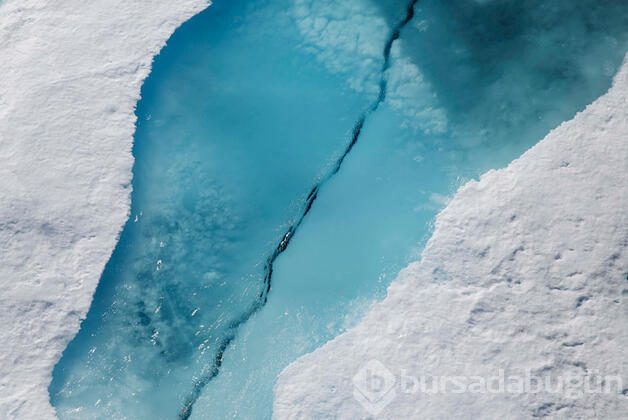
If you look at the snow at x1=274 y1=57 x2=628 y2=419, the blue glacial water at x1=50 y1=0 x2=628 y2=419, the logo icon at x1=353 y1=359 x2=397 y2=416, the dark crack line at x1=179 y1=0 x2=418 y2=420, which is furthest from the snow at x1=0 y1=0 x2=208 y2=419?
Answer: the logo icon at x1=353 y1=359 x2=397 y2=416

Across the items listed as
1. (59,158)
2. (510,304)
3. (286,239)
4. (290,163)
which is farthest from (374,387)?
(59,158)

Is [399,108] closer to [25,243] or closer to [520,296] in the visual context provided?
[520,296]

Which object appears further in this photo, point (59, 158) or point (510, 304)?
point (59, 158)

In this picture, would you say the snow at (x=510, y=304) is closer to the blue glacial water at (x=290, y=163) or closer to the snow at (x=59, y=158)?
the blue glacial water at (x=290, y=163)

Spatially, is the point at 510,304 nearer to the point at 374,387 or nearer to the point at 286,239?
the point at 374,387

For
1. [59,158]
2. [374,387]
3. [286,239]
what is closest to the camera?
[374,387]

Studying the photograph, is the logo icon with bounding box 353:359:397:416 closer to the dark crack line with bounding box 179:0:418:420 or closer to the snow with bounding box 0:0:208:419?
the dark crack line with bounding box 179:0:418:420
